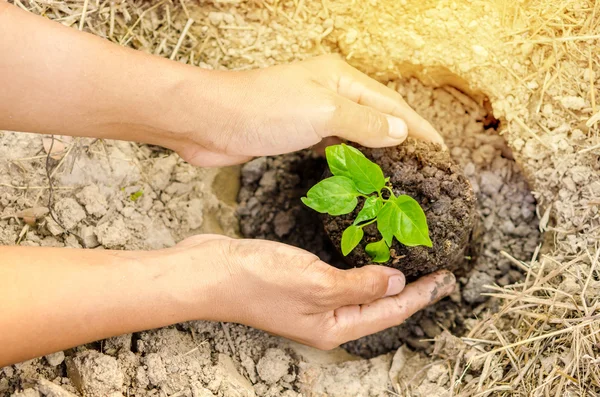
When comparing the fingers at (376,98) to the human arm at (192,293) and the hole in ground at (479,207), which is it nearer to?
the hole in ground at (479,207)

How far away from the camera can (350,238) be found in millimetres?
1597

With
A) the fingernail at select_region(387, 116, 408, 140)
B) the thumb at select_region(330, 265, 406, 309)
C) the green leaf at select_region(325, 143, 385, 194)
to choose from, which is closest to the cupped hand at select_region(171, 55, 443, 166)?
the fingernail at select_region(387, 116, 408, 140)

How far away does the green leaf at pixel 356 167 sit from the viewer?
61.1 inches

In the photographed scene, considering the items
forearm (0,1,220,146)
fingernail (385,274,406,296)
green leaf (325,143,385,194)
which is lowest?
fingernail (385,274,406,296)

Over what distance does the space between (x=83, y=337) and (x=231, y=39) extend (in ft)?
Answer: 3.71

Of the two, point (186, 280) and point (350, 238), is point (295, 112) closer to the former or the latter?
point (350, 238)

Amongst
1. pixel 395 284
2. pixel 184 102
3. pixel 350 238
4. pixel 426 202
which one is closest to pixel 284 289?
pixel 350 238

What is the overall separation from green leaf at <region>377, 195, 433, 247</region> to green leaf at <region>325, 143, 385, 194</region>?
Answer: 0.24ft

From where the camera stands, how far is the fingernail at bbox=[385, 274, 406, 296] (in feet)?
5.64

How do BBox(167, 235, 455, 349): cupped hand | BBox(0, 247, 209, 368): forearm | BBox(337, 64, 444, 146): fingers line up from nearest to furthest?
BBox(0, 247, 209, 368): forearm
BBox(167, 235, 455, 349): cupped hand
BBox(337, 64, 444, 146): fingers

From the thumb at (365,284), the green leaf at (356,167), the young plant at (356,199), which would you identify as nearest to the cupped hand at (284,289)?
the thumb at (365,284)

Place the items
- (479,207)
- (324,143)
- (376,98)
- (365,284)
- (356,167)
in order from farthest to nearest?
1. (479,207)
2. (324,143)
3. (376,98)
4. (365,284)
5. (356,167)

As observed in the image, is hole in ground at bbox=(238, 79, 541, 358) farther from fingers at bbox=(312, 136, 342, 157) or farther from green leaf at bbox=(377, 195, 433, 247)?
green leaf at bbox=(377, 195, 433, 247)

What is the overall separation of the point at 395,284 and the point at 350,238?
0.79 feet
